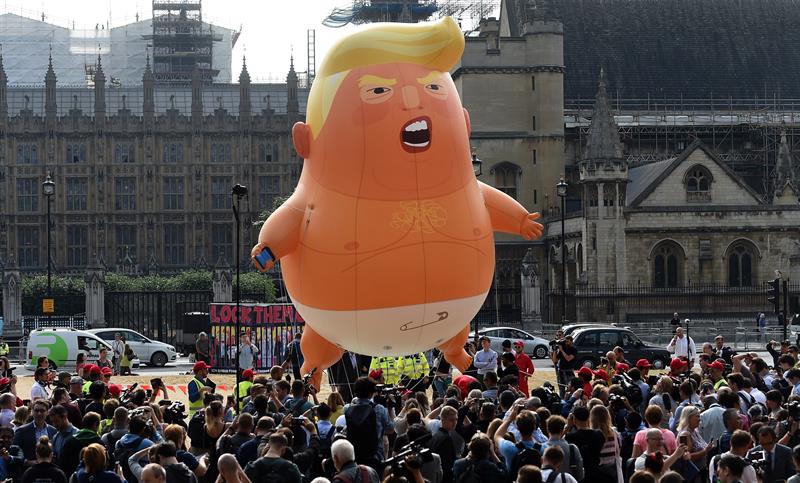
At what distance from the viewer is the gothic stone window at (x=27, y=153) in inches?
2913

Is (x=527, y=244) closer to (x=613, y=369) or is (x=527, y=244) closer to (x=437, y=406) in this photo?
(x=613, y=369)

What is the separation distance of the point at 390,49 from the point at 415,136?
3.65ft

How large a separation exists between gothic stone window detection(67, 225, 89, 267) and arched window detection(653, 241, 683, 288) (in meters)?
37.3

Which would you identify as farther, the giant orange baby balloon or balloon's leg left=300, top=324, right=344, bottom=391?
balloon's leg left=300, top=324, right=344, bottom=391

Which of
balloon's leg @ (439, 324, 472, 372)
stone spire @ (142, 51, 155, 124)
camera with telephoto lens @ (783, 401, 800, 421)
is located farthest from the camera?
stone spire @ (142, 51, 155, 124)

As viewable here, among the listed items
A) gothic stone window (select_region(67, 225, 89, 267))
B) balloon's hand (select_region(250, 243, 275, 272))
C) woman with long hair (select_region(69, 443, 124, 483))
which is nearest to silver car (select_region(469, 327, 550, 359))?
balloon's hand (select_region(250, 243, 275, 272))

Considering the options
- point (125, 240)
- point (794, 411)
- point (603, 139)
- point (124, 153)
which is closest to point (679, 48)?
point (603, 139)

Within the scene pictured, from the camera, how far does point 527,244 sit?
181 ft

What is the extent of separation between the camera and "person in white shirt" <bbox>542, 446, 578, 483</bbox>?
9.14 meters

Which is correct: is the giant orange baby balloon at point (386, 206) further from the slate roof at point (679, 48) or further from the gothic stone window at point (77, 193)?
the gothic stone window at point (77, 193)

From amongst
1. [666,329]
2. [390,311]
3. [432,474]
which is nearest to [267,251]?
[390,311]

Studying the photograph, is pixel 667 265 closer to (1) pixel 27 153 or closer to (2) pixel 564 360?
(2) pixel 564 360

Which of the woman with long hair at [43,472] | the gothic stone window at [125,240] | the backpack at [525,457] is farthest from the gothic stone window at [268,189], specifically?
the woman with long hair at [43,472]

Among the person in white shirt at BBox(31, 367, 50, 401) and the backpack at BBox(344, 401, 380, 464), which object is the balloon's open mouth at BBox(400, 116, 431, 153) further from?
the person in white shirt at BBox(31, 367, 50, 401)
